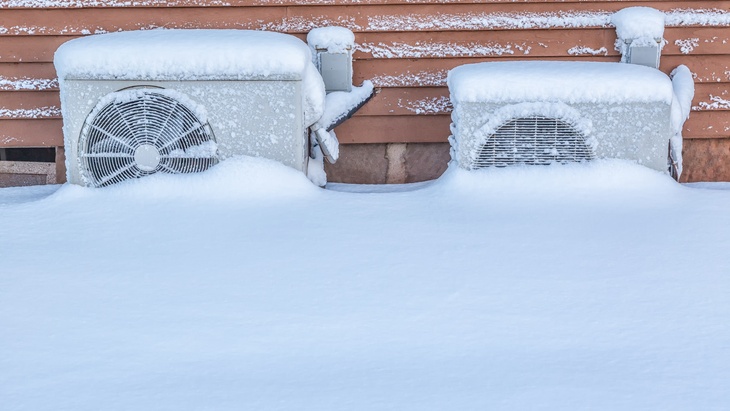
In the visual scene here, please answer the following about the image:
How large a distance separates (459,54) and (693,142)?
1639 mm

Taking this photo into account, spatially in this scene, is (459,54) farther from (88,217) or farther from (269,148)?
(88,217)

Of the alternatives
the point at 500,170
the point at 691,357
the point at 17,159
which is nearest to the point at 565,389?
the point at 691,357

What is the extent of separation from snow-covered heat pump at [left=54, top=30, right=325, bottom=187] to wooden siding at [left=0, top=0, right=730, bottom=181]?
0.76 metres

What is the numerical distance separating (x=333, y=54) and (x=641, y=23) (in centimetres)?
188

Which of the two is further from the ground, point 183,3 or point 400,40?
point 183,3

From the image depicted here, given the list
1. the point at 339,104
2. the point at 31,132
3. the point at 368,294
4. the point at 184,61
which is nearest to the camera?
the point at 368,294

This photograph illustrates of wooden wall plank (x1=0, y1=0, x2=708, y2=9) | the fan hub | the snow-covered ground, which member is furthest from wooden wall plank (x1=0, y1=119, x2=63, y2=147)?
the fan hub

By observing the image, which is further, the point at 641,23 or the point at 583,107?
the point at 641,23

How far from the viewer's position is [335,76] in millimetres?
5039

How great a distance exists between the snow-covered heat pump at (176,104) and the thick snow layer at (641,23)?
6.77 ft

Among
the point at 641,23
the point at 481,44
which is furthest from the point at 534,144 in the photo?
the point at 641,23

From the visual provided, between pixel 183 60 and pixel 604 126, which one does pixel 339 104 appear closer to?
pixel 183 60

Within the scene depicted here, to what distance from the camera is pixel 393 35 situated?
16.8 feet

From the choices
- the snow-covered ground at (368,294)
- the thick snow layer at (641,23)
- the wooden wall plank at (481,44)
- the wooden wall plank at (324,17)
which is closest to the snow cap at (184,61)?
the snow-covered ground at (368,294)
